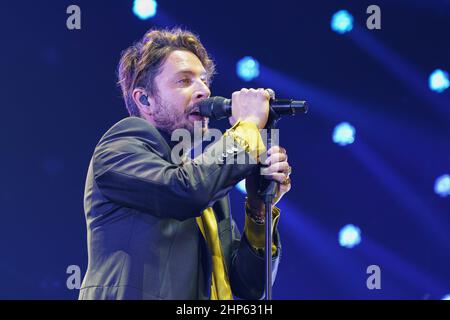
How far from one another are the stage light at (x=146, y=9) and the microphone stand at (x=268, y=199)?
6.50ft

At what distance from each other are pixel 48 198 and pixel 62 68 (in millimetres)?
645

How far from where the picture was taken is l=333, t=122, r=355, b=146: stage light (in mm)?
3834

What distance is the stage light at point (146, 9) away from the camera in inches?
143

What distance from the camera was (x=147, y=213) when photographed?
1770mm

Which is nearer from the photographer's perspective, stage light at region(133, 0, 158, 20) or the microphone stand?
the microphone stand

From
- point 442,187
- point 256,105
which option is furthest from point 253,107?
point 442,187

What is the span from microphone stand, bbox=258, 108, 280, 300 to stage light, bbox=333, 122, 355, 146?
2036 millimetres

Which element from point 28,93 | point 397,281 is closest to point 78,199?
point 28,93

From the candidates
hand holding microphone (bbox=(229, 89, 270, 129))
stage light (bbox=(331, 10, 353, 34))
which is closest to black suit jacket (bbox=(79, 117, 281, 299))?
hand holding microphone (bbox=(229, 89, 270, 129))

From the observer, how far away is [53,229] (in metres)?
3.38

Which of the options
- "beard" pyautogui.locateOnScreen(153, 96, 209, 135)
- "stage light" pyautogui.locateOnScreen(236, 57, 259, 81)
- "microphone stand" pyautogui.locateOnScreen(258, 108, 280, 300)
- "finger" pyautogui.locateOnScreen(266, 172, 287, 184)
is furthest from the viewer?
"stage light" pyautogui.locateOnScreen(236, 57, 259, 81)

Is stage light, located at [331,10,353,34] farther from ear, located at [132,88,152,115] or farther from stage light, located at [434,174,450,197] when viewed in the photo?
ear, located at [132,88,152,115]

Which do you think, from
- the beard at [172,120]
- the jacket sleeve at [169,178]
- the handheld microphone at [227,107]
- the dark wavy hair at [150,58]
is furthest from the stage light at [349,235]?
the jacket sleeve at [169,178]
